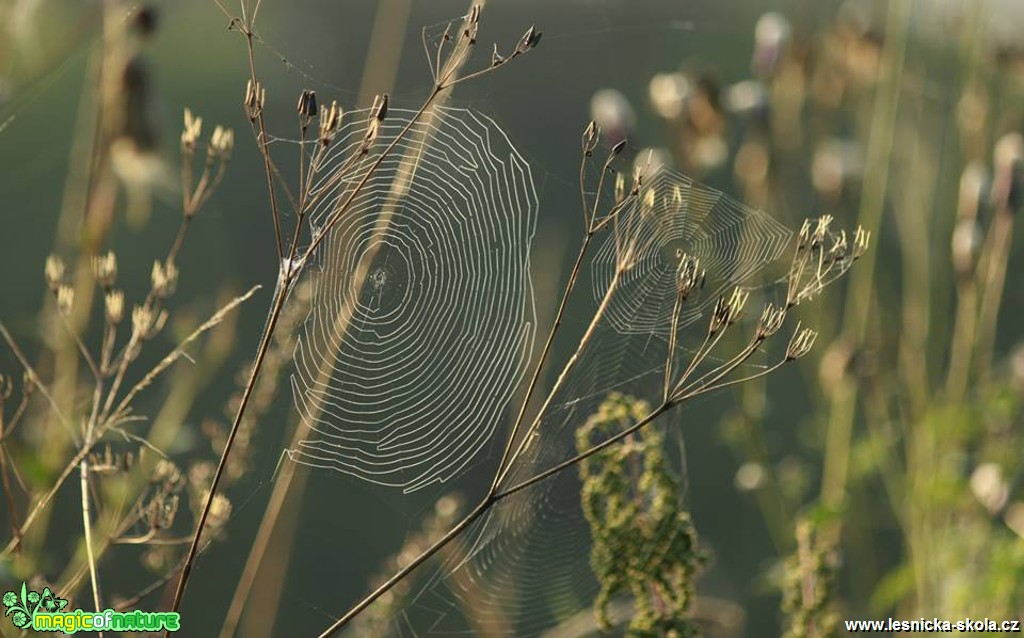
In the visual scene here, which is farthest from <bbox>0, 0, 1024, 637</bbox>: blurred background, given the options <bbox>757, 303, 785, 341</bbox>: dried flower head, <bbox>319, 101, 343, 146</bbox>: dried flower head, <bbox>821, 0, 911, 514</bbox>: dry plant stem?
<bbox>757, 303, 785, 341</bbox>: dried flower head

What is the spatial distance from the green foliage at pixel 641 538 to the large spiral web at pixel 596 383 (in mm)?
93

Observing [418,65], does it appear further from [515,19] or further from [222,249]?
[222,249]

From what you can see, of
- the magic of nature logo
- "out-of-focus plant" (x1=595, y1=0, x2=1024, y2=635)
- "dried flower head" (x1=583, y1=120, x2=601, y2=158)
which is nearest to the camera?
"dried flower head" (x1=583, y1=120, x2=601, y2=158)

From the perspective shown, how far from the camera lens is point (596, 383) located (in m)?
2.29

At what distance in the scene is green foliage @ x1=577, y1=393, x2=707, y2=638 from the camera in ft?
5.49

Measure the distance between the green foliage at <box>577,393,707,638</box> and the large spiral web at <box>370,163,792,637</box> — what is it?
0.30 ft

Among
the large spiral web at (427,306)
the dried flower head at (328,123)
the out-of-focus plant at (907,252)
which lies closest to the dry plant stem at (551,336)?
the dried flower head at (328,123)

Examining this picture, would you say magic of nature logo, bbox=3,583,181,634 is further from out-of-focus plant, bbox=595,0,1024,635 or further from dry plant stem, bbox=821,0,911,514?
dry plant stem, bbox=821,0,911,514

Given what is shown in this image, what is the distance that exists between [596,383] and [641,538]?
0.63 m

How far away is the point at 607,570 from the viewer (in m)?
1.67

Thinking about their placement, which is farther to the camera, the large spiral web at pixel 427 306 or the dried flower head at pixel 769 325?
the large spiral web at pixel 427 306

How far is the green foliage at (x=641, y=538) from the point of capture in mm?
1673

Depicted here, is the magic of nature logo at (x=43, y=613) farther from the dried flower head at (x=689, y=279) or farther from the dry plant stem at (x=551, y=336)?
the dried flower head at (x=689, y=279)

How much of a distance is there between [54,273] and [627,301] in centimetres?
95
